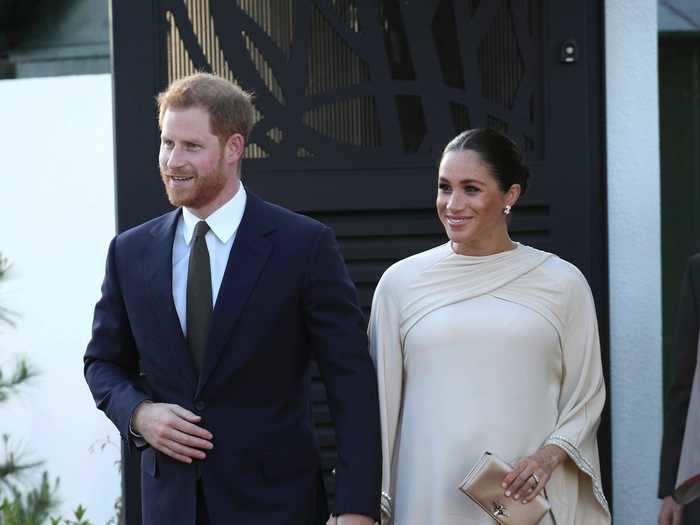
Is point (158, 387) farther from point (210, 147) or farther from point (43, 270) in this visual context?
point (43, 270)

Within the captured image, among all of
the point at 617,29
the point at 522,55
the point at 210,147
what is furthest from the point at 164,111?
the point at 617,29

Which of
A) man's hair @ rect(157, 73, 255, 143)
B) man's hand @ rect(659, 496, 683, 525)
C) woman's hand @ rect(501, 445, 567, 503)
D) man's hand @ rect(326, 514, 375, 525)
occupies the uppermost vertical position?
man's hair @ rect(157, 73, 255, 143)

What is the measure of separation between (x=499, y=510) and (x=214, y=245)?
3.29ft

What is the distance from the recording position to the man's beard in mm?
3375

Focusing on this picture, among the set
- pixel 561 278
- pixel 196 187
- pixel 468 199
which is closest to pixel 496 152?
pixel 468 199

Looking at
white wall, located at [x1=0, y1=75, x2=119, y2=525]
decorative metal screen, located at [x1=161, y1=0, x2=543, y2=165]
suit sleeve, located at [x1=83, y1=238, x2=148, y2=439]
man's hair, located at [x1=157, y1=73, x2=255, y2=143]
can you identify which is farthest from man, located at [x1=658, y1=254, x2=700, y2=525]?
white wall, located at [x1=0, y1=75, x2=119, y2=525]

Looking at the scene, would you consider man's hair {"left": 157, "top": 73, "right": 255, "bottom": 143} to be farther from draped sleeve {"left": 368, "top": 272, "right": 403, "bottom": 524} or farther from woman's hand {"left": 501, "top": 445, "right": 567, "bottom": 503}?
woman's hand {"left": 501, "top": 445, "right": 567, "bottom": 503}

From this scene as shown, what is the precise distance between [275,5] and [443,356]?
169 cm

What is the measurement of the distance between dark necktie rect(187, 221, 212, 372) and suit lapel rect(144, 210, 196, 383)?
0.10 feet

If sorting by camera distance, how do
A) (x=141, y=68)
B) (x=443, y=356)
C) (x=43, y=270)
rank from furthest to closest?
1. (x=43, y=270)
2. (x=141, y=68)
3. (x=443, y=356)

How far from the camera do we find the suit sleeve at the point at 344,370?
3.40m

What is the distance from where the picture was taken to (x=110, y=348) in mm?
3559

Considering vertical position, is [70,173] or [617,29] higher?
[617,29]

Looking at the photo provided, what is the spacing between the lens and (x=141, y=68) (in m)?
4.74
